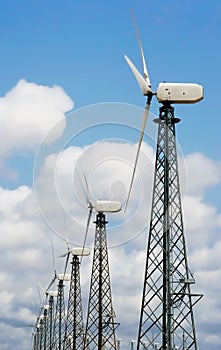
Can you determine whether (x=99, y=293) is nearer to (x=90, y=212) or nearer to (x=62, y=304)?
(x=90, y=212)

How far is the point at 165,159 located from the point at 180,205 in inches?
124

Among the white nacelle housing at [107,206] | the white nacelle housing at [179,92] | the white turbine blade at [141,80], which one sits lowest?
the white nacelle housing at [179,92]

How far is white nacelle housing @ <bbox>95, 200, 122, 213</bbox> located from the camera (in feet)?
283

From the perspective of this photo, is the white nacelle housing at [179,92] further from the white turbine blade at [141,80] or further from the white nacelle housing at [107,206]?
the white nacelle housing at [107,206]

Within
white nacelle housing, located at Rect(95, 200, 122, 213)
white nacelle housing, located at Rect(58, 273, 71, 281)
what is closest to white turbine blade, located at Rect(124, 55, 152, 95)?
white nacelle housing, located at Rect(95, 200, 122, 213)

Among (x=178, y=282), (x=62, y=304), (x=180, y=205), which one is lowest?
(x=178, y=282)

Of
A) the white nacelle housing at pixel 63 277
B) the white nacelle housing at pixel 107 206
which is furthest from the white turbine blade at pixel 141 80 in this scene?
the white nacelle housing at pixel 63 277

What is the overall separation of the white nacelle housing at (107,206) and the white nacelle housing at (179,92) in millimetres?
37971

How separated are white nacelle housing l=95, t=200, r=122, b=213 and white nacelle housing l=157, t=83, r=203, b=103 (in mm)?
37971

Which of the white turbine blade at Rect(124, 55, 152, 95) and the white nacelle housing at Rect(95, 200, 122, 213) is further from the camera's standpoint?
the white nacelle housing at Rect(95, 200, 122, 213)

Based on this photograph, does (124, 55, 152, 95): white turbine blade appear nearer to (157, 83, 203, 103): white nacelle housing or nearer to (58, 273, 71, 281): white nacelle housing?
(157, 83, 203, 103): white nacelle housing

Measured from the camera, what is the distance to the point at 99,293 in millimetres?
84562

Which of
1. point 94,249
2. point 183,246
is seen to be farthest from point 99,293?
point 183,246

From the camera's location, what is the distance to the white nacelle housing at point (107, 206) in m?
86.3
